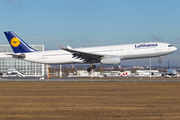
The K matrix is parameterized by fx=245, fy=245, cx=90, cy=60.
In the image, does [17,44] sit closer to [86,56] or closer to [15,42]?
[15,42]

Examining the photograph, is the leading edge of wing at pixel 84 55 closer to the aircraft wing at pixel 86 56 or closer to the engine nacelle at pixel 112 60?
the aircraft wing at pixel 86 56

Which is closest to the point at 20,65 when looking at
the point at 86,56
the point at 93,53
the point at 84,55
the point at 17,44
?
the point at 17,44

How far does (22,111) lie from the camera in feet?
46.3

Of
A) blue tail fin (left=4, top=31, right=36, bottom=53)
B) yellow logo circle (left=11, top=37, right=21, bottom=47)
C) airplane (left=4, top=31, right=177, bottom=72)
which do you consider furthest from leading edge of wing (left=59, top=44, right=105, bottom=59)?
yellow logo circle (left=11, top=37, right=21, bottom=47)

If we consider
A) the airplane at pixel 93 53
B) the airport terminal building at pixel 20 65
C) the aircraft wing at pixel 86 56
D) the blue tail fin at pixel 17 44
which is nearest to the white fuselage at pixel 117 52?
the airplane at pixel 93 53

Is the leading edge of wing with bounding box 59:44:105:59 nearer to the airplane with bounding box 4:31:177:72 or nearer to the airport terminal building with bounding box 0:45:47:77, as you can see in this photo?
the airplane with bounding box 4:31:177:72

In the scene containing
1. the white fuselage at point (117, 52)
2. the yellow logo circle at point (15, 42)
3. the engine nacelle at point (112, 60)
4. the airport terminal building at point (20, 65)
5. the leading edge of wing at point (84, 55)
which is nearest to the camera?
the white fuselage at point (117, 52)

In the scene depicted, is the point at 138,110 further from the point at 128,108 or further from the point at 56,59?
the point at 56,59

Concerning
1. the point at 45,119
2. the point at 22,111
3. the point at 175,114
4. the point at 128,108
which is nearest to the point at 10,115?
the point at 22,111

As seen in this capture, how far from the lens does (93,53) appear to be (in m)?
42.2

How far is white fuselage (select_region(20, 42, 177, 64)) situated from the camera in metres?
39.8

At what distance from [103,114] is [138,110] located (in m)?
→ 2.33

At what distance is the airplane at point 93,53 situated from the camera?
39.9m

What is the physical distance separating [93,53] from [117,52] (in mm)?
4158
